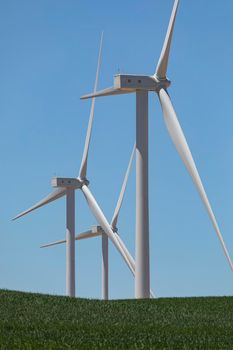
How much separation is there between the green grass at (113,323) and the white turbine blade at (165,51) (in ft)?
60.2

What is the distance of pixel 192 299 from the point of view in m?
50.9

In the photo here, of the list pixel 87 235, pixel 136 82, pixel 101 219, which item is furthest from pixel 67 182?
pixel 136 82

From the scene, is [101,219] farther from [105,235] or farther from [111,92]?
[105,235]

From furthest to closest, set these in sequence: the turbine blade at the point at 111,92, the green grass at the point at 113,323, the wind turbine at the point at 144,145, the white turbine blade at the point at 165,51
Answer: the turbine blade at the point at 111,92, the white turbine blade at the point at 165,51, the wind turbine at the point at 144,145, the green grass at the point at 113,323

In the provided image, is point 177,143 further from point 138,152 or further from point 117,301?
point 117,301

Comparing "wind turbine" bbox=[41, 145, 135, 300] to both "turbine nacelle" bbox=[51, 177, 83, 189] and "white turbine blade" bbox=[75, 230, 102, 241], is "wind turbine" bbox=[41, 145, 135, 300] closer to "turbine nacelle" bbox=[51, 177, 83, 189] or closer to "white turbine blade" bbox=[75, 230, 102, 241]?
"white turbine blade" bbox=[75, 230, 102, 241]

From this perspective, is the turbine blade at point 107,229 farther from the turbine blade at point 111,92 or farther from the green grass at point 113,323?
the green grass at point 113,323

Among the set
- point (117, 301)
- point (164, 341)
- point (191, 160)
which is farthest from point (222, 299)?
point (164, 341)

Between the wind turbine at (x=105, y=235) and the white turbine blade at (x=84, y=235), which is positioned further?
the white turbine blade at (x=84, y=235)

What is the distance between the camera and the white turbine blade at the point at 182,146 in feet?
173

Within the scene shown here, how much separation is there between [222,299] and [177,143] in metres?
11.8

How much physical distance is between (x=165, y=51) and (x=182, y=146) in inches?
304

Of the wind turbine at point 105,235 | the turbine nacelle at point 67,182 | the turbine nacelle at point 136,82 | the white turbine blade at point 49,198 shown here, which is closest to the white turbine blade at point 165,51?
the turbine nacelle at point 136,82

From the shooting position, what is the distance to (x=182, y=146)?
57312 millimetres
